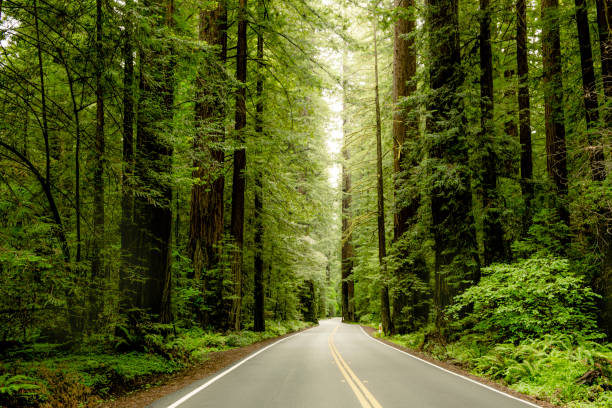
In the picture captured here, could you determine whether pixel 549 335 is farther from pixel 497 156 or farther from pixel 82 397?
pixel 82 397

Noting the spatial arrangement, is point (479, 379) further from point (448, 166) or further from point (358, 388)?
point (448, 166)

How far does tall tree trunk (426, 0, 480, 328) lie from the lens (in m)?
11.7

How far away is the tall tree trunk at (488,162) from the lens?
11422 mm

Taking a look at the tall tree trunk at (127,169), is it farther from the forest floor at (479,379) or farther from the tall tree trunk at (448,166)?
the tall tree trunk at (448,166)

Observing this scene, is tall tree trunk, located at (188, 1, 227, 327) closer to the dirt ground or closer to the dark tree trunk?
the dirt ground

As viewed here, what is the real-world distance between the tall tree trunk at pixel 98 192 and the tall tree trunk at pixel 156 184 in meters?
0.82

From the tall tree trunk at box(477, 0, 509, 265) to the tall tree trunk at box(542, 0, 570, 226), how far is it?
1.62m

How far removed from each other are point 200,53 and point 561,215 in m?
11.6

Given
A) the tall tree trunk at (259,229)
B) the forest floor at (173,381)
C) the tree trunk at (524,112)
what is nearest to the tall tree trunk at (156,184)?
the forest floor at (173,381)

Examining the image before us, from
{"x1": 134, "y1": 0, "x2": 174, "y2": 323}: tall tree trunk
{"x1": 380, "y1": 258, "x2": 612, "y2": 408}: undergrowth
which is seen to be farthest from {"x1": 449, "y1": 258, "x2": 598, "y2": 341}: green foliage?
{"x1": 134, "y1": 0, "x2": 174, "y2": 323}: tall tree trunk

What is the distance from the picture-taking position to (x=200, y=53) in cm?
827

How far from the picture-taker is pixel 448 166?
11.7 m

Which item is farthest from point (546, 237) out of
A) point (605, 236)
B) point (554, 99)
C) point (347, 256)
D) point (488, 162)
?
point (347, 256)

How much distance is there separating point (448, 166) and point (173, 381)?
999 centimetres
